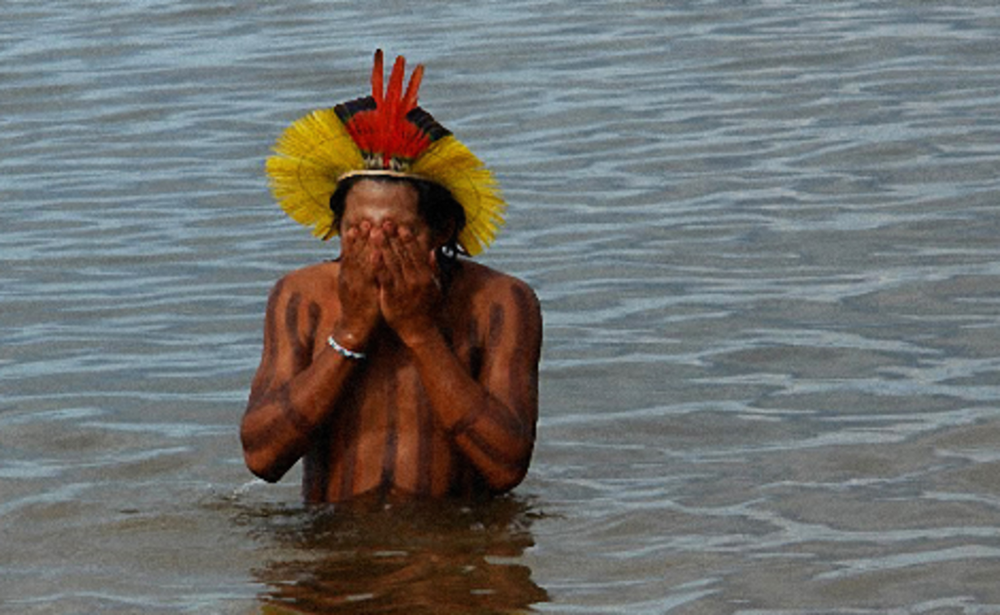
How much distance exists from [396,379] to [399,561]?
20.9 inches

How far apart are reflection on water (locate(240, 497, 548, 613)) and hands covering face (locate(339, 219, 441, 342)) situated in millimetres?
740

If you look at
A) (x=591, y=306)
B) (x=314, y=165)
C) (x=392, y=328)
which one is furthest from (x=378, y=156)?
(x=591, y=306)

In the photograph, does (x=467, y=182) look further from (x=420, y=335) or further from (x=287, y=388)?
(x=287, y=388)

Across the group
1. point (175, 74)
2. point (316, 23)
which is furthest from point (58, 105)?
point (316, 23)

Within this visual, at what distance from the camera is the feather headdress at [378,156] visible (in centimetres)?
688

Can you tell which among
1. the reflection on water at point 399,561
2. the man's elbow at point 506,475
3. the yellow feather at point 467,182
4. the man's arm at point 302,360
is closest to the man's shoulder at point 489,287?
the yellow feather at point 467,182

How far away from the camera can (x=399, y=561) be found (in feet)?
24.0

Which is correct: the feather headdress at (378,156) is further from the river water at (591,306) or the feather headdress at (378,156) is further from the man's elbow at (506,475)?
the river water at (591,306)

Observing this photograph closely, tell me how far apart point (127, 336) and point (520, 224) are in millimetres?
2357

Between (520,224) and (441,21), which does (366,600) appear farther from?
(441,21)

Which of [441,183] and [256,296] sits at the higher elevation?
[441,183]

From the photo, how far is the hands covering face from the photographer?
6.75m

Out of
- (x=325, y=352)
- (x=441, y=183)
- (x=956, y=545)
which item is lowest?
(x=956, y=545)

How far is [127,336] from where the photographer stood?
10328 mm
